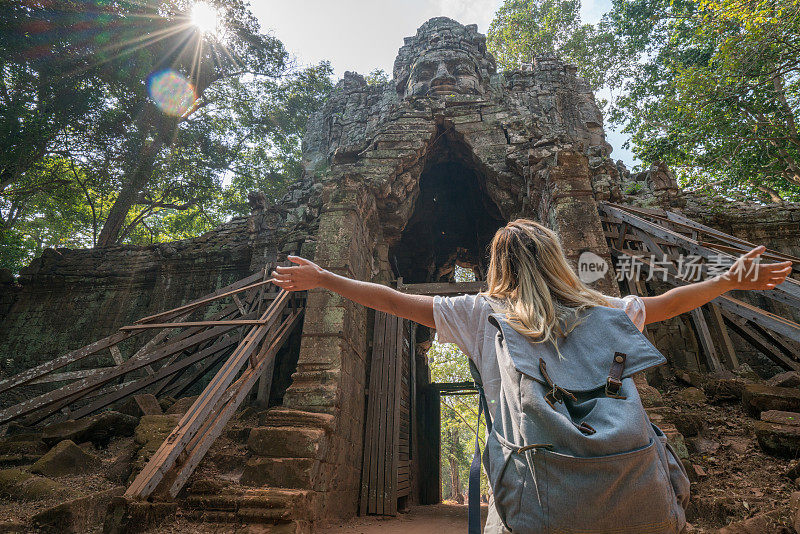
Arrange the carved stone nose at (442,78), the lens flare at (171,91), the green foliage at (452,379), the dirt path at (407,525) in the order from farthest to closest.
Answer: the green foliage at (452,379)
the lens flare at (171,91)
the carved stone nose at (442,78)
the dirt path at (407,525)

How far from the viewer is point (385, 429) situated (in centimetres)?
562

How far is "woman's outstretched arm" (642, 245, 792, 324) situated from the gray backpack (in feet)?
1.68

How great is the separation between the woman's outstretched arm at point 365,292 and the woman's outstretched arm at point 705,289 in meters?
0.88

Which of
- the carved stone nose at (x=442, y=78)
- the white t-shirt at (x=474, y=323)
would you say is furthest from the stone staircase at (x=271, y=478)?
the carved stone nose at (x=442, y=78)

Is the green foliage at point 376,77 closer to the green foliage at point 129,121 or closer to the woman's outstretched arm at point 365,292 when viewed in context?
the green foliage at point 129,121

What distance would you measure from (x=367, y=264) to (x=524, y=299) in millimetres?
5059

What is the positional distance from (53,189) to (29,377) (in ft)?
37.1

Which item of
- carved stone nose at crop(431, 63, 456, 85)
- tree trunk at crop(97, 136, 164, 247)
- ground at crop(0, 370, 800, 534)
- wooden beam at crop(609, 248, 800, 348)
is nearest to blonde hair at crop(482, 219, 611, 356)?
ground at crop(0, 370, 800, 534)

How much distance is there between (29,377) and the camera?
4.76m

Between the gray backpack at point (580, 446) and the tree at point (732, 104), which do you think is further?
the tree at point (732, 104)

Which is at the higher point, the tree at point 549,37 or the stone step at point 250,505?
the tree at point 549,37

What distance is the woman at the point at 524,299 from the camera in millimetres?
1244

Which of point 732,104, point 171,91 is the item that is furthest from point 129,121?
point 732,104

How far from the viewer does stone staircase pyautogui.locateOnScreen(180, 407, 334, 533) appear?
3.29m
